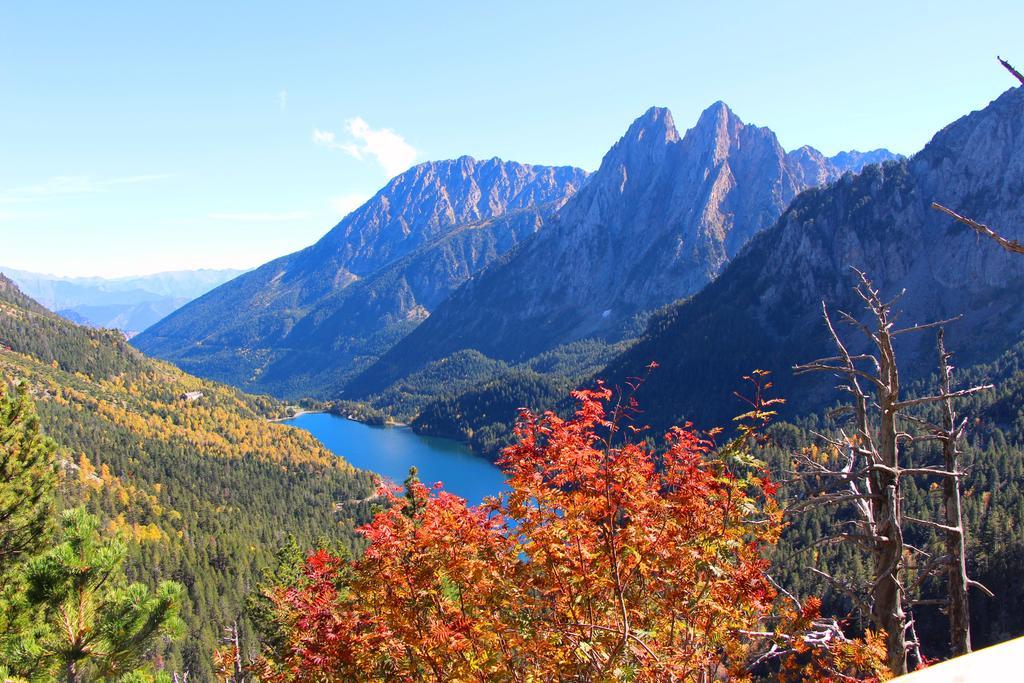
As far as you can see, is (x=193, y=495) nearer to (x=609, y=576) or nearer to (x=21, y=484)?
(x=21, y=484)

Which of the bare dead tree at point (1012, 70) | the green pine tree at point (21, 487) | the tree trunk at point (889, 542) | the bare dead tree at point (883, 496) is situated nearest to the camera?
the bare dead tree at point (1012, 70)

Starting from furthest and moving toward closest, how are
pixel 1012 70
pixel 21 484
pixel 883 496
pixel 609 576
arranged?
1. pixel 21 484
2. pixel 883 496
3. pixel 609 576
4. pixel 1012 70

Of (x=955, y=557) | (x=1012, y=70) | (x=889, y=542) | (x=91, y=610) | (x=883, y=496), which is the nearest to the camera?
(x=1012, y=70)

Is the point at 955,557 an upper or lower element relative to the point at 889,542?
lower

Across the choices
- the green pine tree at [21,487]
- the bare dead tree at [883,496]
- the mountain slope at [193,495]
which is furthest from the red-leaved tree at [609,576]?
the mountain slope at [193,495]

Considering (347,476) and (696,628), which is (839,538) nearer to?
(696,628)

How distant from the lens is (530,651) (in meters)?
9.46

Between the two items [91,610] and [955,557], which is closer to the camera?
[955,557]

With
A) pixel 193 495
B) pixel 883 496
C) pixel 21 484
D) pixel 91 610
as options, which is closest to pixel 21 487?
pixel 21 484

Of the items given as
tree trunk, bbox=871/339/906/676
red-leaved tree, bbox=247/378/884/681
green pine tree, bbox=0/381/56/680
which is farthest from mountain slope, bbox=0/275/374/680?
tree trunk, bbox=871/339/906/676

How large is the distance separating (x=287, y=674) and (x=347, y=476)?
179 meters

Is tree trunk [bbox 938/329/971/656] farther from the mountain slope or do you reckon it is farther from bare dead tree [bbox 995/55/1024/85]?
the mountain slope

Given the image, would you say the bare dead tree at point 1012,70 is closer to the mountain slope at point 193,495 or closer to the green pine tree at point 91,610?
the green pine tree at point 91,610

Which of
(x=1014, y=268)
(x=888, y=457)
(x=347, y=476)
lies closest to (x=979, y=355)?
(x=1014, y=268)
